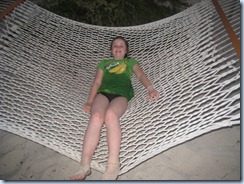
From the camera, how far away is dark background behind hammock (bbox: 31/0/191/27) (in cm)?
410

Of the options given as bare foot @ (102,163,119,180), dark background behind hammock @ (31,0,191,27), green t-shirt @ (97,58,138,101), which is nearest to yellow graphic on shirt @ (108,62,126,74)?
green t-shirt @ (97,58,138,101)

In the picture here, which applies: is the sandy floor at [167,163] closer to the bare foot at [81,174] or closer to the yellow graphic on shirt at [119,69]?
the bare foot at [81,174]

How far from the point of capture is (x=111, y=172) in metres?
1.24

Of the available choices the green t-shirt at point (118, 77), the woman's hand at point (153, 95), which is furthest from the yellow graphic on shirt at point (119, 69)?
the woman's hand at point (153, 95)

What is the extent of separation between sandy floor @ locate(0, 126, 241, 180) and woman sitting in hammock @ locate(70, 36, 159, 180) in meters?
0.37

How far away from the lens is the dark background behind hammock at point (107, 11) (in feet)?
13.4

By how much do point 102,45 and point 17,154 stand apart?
1386mm

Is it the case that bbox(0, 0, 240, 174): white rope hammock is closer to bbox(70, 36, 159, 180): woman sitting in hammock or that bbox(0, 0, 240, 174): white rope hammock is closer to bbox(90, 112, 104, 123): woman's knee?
bbox(70, 36, 159, 180): woman sitting in hammock

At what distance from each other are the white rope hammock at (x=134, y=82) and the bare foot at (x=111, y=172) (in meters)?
0.08

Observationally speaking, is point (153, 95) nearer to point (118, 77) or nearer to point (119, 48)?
point (118, 77)

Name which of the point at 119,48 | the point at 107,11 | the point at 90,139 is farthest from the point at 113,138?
the point at 107,11

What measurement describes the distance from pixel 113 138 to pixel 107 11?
3237mm

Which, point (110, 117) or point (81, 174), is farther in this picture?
point (110, 117)

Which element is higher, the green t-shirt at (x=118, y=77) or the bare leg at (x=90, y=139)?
the green t-shirt at (x=118, y=77)
